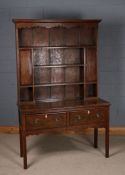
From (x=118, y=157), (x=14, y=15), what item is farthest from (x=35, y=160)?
(x=14, y=15)

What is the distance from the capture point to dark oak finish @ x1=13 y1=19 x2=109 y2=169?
3.33 meters

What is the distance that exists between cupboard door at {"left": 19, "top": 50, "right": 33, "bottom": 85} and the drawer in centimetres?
59

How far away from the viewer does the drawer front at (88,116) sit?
3.39 metres

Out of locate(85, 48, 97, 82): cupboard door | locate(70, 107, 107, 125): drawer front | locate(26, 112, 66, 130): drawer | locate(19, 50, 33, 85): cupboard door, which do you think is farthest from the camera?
locate(85, 48, 97, 82): cupboard door

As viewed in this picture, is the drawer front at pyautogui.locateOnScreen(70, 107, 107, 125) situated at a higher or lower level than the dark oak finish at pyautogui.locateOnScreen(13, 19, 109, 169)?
lower

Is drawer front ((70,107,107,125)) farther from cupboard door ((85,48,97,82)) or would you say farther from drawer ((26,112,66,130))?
cupboard door ((85,48,97,82))

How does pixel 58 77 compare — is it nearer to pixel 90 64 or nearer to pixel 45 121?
pixel 90 64

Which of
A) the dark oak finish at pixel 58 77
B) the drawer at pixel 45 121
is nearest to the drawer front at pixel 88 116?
the dark oak finish at pixel 58 77

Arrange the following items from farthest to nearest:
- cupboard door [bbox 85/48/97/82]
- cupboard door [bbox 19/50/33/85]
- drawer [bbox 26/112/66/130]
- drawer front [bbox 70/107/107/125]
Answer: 1. cupboard door [bbox 85/48/97/82]
2. cupboard door [bbox 19/50/33/85]
3. drawer front [bbox 70/107/107/125]
4. drawer [bbox 26/112/66/130]

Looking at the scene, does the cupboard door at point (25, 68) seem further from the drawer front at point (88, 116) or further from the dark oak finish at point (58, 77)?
the drawer front at point (88, 116)

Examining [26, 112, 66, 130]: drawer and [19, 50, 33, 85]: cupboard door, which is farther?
[19, 50, 33, 85]: cupboard door

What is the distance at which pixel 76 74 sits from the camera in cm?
394

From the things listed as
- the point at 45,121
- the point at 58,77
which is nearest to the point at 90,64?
the point at 58,77

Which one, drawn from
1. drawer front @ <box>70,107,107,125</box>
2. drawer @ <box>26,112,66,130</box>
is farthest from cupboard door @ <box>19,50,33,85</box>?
drawer front @ <box>70,107,107,125</box>
